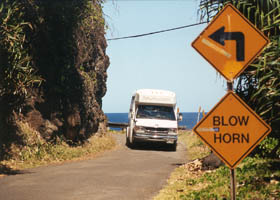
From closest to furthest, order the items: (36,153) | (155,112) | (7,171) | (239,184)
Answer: (239,184) < (7,171) < (36,153) < (155,112)

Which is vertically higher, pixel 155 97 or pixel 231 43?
pixel 231 43

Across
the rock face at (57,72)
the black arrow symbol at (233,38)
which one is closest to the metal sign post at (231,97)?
the black arrow symbol at (233,38)

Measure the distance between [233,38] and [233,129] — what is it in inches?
54.1

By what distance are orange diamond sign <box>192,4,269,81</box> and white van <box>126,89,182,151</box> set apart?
13532mm

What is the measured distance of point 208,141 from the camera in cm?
537

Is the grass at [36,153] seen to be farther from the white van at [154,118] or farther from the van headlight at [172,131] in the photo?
the van headlight at [172,131]

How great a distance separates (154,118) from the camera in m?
19.4

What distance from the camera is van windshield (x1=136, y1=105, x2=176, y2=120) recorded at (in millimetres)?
19450

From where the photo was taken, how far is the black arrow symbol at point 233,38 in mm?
5465

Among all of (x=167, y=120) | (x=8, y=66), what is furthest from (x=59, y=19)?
(x=167, y=120)

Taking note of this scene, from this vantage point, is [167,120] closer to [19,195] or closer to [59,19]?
[59,19]

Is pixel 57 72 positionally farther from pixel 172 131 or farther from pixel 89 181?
pixel 172 131

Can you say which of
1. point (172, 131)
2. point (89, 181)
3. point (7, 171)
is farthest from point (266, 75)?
point (172, 131)

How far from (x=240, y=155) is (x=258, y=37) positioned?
177 centimetres
